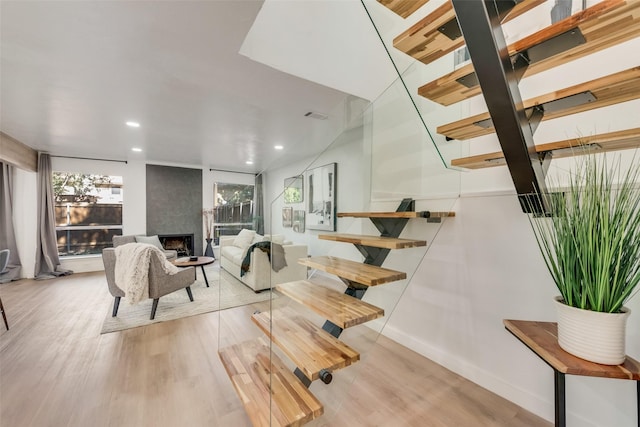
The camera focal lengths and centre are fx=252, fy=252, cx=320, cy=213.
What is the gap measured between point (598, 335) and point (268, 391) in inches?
61.6

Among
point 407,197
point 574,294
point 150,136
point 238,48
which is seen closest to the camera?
point 574,294

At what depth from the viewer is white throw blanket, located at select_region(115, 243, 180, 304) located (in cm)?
282

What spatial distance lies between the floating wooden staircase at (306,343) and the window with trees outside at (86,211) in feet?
18.3

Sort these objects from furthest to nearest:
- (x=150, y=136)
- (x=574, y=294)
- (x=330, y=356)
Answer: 1. (x=150, y=136)
2. (x=330, y=356)
3. (x=574, y=294)

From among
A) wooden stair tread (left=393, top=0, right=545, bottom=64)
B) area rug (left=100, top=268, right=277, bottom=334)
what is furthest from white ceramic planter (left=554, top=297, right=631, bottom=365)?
area rug (left=100, top=268, right=277, bottom=334)

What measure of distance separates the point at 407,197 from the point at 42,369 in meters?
3.28

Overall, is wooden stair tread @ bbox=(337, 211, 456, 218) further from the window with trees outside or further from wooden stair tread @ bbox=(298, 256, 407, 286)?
the window with trees outside

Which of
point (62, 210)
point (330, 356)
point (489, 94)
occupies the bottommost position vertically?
point (330, 356)

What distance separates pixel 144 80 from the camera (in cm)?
239

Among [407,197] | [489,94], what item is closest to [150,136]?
[407,197]

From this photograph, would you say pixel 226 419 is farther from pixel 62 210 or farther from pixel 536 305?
pixel 62 210

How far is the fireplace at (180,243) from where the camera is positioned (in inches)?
252

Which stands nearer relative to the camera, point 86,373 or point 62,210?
point 86,373

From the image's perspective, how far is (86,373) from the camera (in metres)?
1.97
